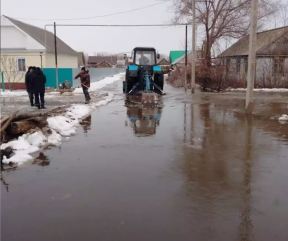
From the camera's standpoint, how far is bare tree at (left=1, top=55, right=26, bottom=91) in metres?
23.6

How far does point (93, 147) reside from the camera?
6.68 m

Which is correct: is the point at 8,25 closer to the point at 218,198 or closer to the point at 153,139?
the point at 153,139

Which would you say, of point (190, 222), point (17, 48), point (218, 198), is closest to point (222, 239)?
point (190, 222)

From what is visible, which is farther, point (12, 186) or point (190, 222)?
point (12, 186)

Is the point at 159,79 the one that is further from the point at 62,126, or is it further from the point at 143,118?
the point at 62,126

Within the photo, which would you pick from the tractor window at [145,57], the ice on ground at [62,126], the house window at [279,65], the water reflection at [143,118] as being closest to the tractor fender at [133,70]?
the tractor window at [145,57]

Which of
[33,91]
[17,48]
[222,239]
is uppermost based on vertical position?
[17,48]

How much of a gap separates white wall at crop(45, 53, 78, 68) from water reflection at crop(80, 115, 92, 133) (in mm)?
17457

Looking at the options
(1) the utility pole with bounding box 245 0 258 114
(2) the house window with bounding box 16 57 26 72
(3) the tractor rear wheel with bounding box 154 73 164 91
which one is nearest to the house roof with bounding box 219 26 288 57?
(3) the tractor rear wheel with bounding box 154 73 164 91

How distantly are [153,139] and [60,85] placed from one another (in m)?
15.3

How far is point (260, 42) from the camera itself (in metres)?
28.9

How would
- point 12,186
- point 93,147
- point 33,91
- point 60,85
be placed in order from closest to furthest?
point 12,186, point 93,147, point 33,91, point 60,85

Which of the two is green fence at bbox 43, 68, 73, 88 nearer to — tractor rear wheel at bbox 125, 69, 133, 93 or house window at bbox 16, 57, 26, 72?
house window at bbox 16, 57, 26, 72

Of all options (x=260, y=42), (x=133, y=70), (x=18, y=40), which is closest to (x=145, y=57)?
(x=133, y=70)
